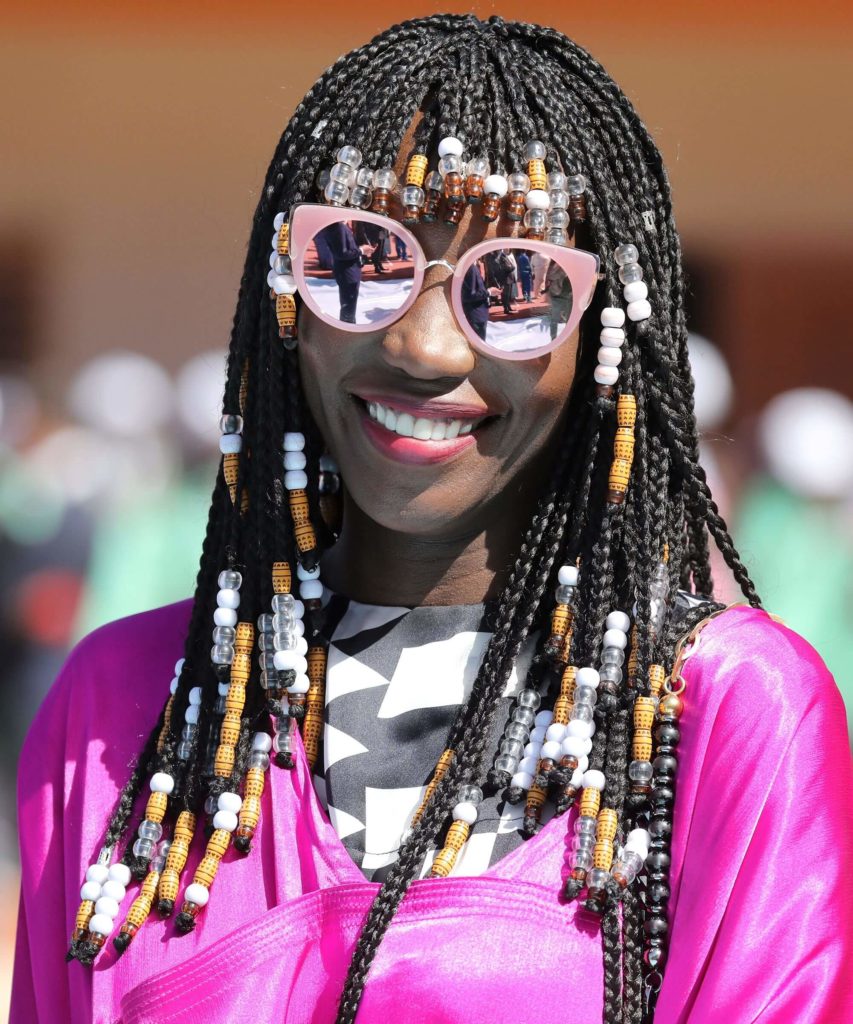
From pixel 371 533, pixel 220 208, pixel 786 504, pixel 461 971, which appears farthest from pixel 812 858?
pixel 220 208

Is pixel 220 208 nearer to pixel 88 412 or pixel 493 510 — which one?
pixel 88 412

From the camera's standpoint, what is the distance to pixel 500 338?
1.72 meters

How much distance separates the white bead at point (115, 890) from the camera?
1843mm

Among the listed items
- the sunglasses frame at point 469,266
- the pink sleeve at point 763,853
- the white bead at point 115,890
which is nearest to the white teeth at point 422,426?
the sunglasses frame at point 469,266

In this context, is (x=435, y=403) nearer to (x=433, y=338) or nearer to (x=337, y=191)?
(x=433, y=338)

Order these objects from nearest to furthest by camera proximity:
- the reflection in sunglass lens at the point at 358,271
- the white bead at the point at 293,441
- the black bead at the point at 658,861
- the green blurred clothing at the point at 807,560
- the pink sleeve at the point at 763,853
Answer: the pink sleeve at the point at 763,853 < the black bead at the point at 658,861 < the reflection in sunglass lens at the point at 358,271 < the white bead at the point at 293,441 < the green blurred clothing at the point at 807,560

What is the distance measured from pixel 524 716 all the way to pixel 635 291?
54cm

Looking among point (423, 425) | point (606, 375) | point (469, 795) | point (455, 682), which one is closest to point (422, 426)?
point (423, 425)

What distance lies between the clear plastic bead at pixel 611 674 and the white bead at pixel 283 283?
0.61 m

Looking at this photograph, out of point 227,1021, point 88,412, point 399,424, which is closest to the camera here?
point 227,1021

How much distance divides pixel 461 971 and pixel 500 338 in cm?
72

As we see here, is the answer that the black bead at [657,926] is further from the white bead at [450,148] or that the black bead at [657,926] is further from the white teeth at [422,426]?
the white bead at [450,148]

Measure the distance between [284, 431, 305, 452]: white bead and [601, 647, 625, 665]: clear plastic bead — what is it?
1.63 feet

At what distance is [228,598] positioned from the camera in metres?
1.96
